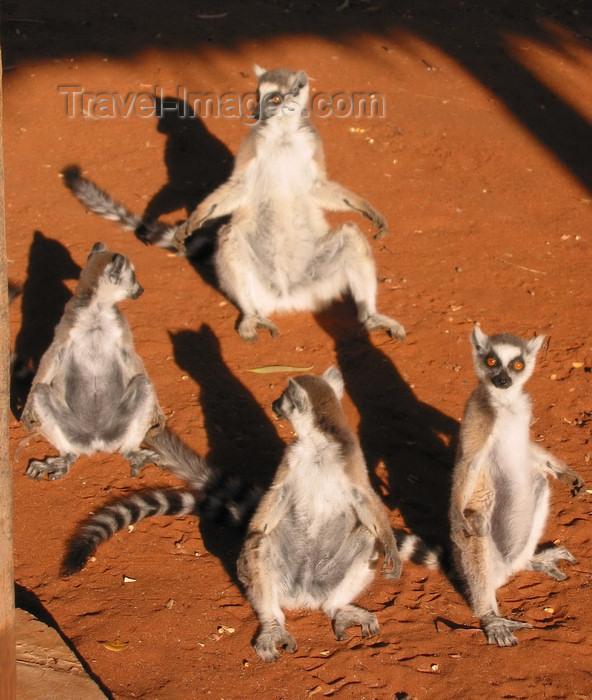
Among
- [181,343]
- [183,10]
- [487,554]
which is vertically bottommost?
[181,343]

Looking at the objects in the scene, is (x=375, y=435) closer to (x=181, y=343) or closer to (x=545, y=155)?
(x=181, y=343)

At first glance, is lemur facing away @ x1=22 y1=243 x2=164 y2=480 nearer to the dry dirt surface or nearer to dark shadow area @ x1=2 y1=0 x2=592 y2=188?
the dry dirt surface

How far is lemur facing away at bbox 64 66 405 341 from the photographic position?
7.85 m

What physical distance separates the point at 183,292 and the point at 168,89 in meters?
4.60

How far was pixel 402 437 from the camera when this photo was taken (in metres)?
6.50

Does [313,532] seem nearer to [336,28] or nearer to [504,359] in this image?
[504,359]

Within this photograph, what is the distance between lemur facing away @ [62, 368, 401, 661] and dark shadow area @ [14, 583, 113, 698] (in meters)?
0.24

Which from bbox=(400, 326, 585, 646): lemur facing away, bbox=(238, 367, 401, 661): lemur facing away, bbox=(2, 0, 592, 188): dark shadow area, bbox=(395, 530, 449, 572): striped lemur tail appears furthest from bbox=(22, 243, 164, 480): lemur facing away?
bbox=(2, 0, 592, 188): dark shadow area

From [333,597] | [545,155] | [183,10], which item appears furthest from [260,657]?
[183,10]

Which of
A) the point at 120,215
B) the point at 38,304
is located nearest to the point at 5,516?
the point at 38,304

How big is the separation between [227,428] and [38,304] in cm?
256

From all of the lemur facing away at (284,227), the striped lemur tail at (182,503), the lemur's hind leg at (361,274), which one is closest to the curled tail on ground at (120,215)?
the lemur facing away at (284,227)

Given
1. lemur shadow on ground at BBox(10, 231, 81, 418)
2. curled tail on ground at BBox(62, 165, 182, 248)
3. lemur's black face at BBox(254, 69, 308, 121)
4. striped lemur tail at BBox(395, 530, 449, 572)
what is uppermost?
lemur's black face at BBox(254, 69, 308, 121)

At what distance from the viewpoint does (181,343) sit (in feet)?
24.9
